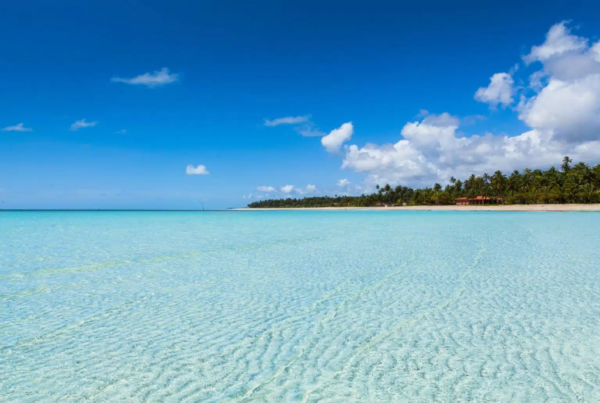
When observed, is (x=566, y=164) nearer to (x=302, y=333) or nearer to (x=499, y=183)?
(x=499, y=183)

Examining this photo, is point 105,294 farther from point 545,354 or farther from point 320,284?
point 545,354

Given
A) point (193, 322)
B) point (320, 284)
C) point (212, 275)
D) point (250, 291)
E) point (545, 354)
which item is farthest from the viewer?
point (212, 275)

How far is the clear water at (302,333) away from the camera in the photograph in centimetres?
374

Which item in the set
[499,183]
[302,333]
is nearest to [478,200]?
[499,183]

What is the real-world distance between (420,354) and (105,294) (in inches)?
241

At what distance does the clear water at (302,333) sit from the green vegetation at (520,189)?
69.9 metres

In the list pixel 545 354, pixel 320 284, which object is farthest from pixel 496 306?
pixel 320 284

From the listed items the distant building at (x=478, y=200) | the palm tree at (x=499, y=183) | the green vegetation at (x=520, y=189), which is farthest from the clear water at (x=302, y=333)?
the distant building at (x=478, y=200)

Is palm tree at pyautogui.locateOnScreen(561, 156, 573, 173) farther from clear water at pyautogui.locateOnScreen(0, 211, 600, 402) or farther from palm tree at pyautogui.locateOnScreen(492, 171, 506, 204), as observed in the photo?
clear water at pyautogui.locateOnScreen(0, 211, 600, 402)

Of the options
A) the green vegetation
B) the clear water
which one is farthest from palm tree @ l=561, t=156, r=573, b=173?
the clear water

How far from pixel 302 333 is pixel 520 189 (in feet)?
291

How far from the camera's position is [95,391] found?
3629 millimetres

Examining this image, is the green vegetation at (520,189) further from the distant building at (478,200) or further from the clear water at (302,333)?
the clear water at (302,333)

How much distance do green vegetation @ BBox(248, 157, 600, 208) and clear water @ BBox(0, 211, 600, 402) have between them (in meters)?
69.9
